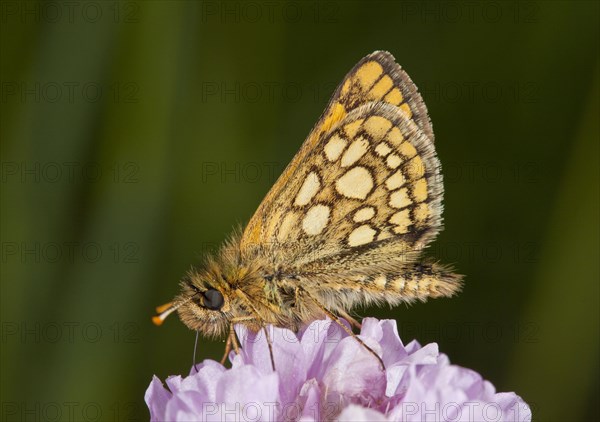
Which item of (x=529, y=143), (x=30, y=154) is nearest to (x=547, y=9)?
(x=529, y=143)

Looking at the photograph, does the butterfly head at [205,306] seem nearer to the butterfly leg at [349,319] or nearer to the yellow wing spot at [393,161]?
the butterfly leg at [349,319]

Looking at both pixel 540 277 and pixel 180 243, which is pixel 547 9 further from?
pixel 180 243

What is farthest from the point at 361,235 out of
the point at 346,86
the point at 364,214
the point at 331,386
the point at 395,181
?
the point at 331,386

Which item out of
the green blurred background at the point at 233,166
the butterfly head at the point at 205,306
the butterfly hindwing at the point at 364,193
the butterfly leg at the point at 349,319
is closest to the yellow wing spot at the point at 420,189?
the butterfly hindwing at the point at 364,193

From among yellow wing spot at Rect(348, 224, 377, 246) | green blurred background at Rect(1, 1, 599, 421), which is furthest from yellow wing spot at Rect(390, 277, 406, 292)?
green blurred background at Rect(1, 1, 599, 421)

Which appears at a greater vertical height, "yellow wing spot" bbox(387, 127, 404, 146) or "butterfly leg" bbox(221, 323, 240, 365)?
"yellow wing spot" bbox(387, 127, 404, 146)

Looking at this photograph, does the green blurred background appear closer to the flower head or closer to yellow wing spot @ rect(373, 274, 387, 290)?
yellow wing spot @ rect(373, 274, 387, 290)
